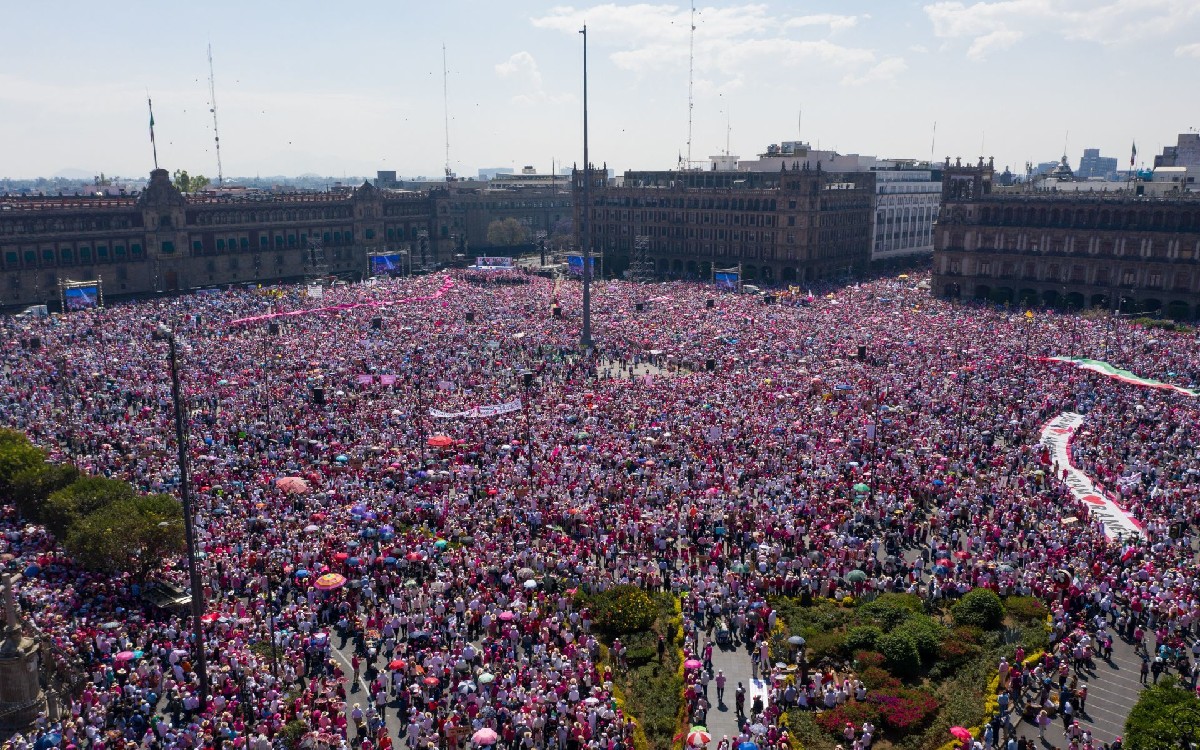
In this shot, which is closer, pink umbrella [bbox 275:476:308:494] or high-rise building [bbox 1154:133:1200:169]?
pink umbrella [bbox 275:476:308:494]

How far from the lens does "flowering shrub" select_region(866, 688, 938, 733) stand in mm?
25891

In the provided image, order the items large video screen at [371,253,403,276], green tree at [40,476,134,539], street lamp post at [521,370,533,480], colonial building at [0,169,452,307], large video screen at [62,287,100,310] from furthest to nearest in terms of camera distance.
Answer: large video screen at [371,253,403,276] → colonial building at [0,169,452,307] → large video screen at [62,287,100,310] → street lamp post at [521,370,533,480] → green tree at [40,476,134,539]

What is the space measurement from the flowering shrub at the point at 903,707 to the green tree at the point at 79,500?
28398 millimetres

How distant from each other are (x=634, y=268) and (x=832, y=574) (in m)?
97.0

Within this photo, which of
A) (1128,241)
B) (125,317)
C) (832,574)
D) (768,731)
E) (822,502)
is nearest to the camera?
(768,731)

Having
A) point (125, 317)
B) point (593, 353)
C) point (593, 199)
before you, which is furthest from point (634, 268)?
point (125, 317)

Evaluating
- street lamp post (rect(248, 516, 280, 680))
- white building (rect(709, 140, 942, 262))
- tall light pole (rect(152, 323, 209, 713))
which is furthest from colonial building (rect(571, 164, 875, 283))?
tall light pole (rect(152, 323, 209, 713))

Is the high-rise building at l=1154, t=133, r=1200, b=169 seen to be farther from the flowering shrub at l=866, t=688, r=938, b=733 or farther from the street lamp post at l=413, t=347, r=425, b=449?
the flowering shrub at l=866, t=688, r=938, b=733

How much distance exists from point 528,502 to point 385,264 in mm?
92334

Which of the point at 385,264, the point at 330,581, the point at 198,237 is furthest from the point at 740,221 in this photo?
the point at 330,581

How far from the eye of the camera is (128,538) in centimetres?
3241

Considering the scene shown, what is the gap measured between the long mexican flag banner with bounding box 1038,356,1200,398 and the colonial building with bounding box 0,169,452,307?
310ft

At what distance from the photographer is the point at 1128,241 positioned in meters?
95.6

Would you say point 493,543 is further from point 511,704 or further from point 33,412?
point 33,412
